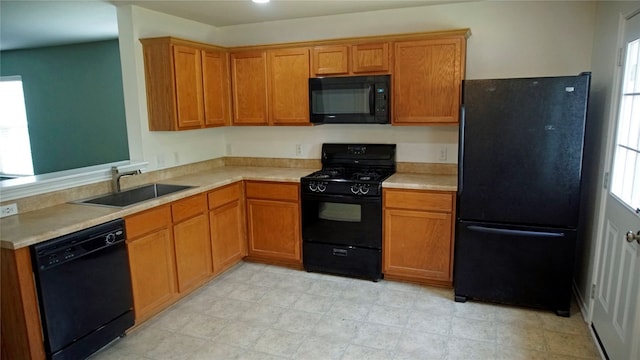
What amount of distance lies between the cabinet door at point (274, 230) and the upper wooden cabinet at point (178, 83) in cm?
96

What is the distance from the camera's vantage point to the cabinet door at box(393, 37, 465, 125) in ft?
10.6

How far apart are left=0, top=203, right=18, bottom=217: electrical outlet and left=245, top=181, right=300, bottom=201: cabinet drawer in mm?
1791

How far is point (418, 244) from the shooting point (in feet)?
10.9

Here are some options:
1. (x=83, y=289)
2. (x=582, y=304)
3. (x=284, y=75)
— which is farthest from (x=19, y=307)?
(x=582, y=304)

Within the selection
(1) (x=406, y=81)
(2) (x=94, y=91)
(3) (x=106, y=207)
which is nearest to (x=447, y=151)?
(1) (x=406, y=81)

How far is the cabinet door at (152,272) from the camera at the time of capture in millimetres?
2711

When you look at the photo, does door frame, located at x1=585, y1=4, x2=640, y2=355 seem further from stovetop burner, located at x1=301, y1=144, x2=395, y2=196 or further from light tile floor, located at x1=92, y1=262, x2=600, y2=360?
stovetop burner, located at x1=301, y1=144, x2=395, y2=196

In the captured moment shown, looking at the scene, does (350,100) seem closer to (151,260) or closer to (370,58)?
(370,58)

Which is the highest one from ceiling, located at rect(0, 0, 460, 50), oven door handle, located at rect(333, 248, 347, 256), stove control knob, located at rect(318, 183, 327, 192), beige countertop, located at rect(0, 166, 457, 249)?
ceiling, located at rect(0, 0, 460, 50)

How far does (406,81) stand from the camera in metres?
3.38

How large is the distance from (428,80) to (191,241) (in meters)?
2.35

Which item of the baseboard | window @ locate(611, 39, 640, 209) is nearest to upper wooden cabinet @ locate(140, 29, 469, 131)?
window @ locate(611, 39, 640, 209)

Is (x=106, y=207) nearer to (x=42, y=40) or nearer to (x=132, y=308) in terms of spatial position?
(x=132, y=308)

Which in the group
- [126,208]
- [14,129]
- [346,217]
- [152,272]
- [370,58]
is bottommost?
[152,272]
